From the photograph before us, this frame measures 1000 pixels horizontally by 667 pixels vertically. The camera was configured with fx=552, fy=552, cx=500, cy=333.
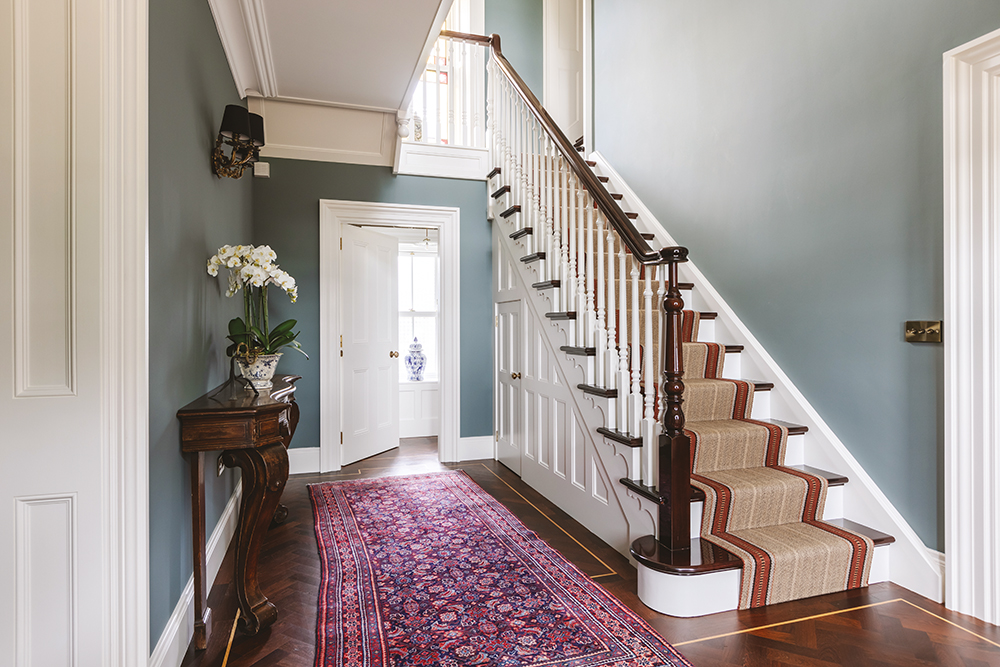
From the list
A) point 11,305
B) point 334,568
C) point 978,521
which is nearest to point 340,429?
point 334,568

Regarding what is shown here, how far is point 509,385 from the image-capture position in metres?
4.53

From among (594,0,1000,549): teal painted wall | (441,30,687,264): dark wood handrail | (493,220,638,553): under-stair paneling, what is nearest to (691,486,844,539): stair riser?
(594,0,1000,549): teal painted wall

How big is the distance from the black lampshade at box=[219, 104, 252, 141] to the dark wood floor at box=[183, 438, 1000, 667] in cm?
202

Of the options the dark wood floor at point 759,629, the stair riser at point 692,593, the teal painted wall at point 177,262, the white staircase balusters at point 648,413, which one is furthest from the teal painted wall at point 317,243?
the stair riser at point 692,593

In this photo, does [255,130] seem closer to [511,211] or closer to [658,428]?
[511,211]

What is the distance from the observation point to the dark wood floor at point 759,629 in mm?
1866

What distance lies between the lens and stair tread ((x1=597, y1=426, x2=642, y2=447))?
2.55m

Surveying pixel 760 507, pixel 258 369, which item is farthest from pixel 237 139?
pixel 760 507

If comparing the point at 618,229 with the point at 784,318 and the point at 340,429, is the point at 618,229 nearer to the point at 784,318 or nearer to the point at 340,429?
the point at 784,318

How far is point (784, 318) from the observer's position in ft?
9.93

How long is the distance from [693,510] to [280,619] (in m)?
1.78

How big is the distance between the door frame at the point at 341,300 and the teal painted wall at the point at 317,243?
6cm

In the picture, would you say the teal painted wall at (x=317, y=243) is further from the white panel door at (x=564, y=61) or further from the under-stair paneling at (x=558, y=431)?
the white panel door at (x=564, y=61)

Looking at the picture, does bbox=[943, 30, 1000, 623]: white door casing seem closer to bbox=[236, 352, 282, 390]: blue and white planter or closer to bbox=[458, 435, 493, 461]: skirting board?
bbox=[236, 352, 282, 390]: blue and white planter
